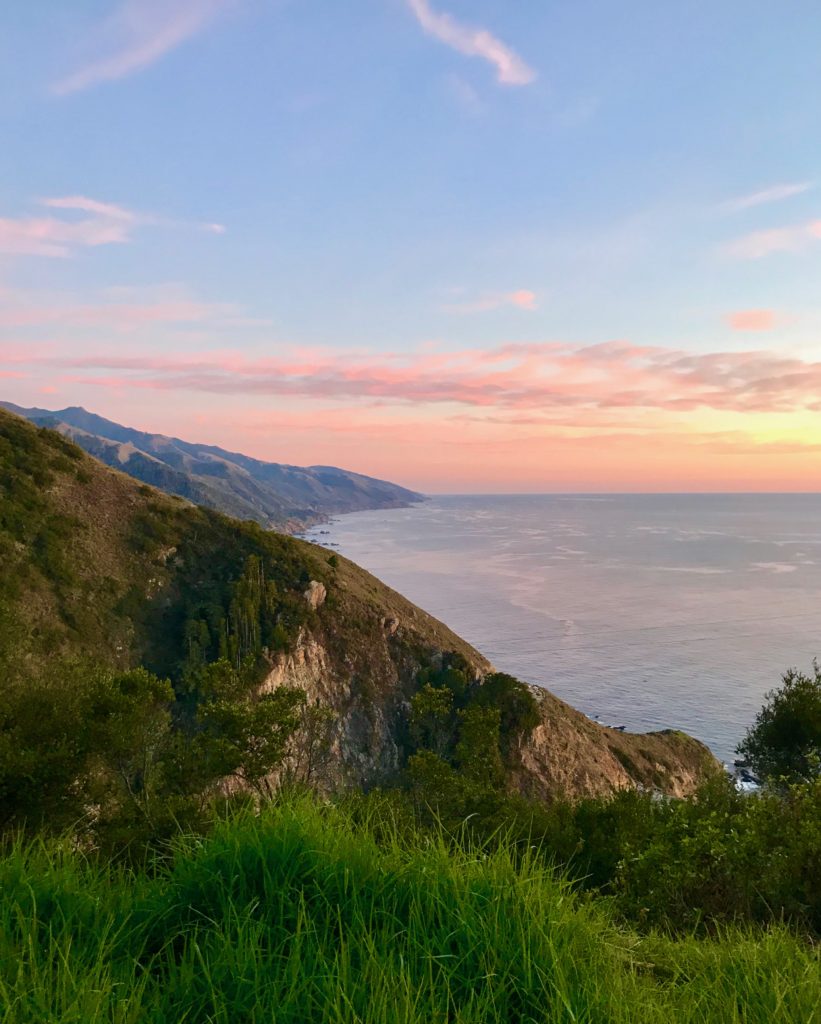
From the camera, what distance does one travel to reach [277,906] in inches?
169

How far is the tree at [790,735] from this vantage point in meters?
35.3

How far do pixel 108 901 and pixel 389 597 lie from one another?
3255 inches

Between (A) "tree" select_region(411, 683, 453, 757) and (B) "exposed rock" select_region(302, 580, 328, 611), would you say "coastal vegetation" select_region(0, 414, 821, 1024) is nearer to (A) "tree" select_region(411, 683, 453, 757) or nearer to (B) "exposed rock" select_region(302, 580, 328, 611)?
(A) "tree" select_region(411, 683, 453, 757)

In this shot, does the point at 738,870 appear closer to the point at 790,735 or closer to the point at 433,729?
the point at 790,735

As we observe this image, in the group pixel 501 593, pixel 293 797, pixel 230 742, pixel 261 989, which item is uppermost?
pixel 261 989

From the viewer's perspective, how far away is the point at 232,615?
64.3 meters

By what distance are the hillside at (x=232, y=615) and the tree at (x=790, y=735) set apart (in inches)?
1026

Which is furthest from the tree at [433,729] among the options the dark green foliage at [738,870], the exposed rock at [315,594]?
the dark green foliage at [738,870]

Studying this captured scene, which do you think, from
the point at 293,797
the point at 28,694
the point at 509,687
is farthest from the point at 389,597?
the point at 293,797

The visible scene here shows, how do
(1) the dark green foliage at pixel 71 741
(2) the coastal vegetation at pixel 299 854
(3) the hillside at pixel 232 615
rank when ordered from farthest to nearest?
(3) the hillside at pixel 232 615
(1) the dark green foliage at pixel 71 741
(2) the coastal vegetation at pixel 299 854

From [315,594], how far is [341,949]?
70477mm

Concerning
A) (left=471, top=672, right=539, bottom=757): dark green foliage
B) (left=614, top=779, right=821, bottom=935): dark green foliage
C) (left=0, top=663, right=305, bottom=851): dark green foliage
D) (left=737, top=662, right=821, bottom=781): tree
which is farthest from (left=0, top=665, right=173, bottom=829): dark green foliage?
(left=471, top=672, right=539, bottom=757): dark green foliage

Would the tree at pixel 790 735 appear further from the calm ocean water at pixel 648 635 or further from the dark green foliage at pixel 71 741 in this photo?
the calm ocean water at pixel 648 635

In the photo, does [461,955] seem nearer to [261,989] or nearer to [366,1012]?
[366,1012]
